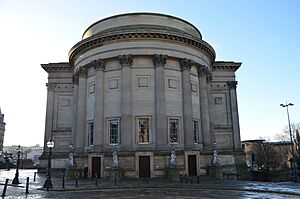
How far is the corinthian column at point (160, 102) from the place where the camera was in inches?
1344

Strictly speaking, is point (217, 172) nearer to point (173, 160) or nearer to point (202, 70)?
point (173, 160)

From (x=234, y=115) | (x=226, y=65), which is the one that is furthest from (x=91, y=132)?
(x=226, y=65)

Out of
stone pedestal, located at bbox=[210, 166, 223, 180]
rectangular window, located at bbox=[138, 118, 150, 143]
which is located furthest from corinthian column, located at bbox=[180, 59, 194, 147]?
rectangular window, located at bbox=[138, 118, 150, 143]

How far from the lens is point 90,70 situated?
39781mm

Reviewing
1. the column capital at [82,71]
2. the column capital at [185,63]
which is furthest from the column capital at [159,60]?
the column capital at [82,71]

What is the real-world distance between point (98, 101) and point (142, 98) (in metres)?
5.29

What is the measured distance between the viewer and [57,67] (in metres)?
46.6

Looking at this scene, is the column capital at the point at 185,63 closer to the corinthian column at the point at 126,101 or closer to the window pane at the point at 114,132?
the corinthian column at the point at 126,101

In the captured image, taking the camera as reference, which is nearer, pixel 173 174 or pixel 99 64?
pixel 173 174

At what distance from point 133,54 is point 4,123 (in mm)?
104920

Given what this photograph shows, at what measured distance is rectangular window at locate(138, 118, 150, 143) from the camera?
3500cm

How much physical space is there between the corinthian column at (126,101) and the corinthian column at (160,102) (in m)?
3.07

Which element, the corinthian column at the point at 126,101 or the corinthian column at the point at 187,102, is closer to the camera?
the corinthian column at the point at 126,101

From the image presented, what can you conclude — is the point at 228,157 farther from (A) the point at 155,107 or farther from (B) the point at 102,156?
(B) the point at 102,156
